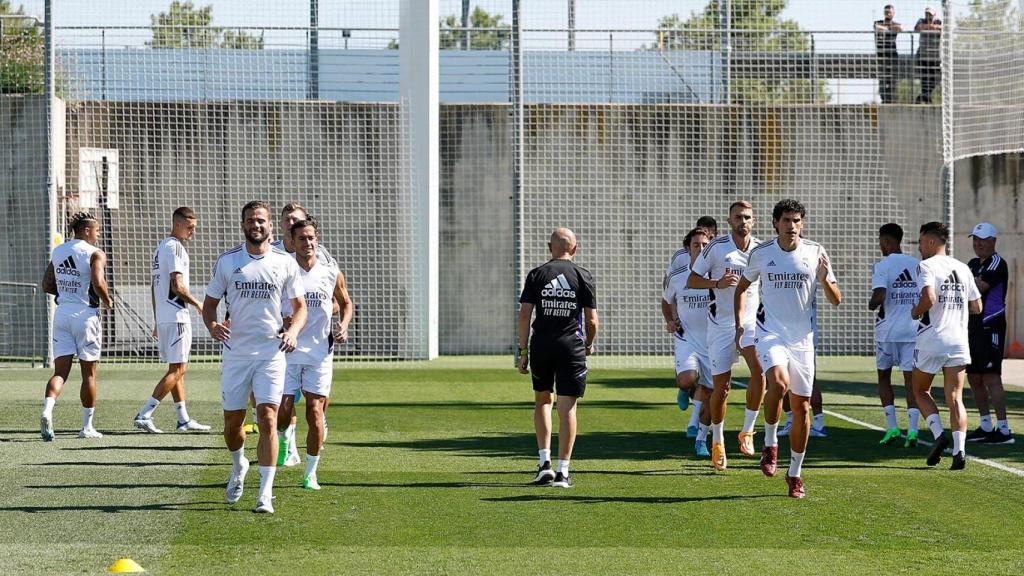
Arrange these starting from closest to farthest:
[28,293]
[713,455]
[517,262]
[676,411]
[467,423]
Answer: [713,455] < [467,423] < [676,411] < [517,262] < [28,293]

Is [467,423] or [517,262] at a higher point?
[517,262]

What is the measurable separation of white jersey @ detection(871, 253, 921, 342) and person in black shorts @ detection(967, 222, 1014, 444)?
59cm

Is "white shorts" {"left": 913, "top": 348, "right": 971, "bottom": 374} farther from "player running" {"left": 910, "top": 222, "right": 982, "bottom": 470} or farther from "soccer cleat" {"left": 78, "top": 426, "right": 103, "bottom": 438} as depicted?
"soccer cleat" {"left": 78, "top": 426, "right": 103, "bottom": 438}

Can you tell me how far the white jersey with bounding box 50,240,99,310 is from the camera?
471 inches

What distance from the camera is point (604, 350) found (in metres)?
24.2

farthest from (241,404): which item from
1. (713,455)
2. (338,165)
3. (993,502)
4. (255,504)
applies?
(338,165)

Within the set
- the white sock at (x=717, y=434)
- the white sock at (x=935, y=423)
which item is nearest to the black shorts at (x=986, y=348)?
the white sock at (x=935, y=423)

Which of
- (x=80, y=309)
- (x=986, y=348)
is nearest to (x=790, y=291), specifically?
(x=986, y=348)

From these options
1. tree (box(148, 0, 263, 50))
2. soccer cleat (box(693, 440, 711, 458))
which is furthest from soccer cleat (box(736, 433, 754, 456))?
tree (box(148, 0, 263, 50))

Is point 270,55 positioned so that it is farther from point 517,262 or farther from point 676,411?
point 676,411

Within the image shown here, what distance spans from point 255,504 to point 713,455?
12.2 ft

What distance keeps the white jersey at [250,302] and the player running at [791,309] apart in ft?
11.4

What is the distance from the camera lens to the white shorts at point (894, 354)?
1238cm

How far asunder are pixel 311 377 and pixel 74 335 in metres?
3.60
